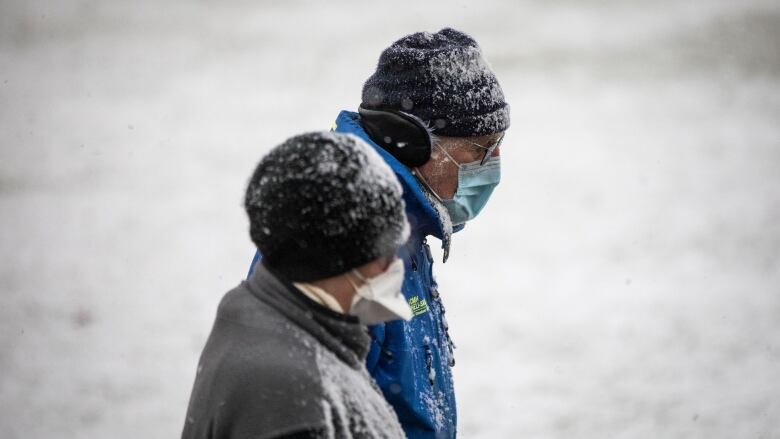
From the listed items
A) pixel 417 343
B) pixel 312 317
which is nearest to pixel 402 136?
pixel 417 343

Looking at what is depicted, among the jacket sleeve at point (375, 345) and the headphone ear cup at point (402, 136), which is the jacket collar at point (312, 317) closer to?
the jacket sleeve at point (375, 345)

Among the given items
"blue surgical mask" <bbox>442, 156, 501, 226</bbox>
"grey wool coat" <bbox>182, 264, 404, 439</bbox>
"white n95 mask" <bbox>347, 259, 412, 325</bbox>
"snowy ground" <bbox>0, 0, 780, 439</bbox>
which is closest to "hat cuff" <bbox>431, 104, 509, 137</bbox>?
"blue surgical mask" <bbox>442, 156, 501, 226</bbox>

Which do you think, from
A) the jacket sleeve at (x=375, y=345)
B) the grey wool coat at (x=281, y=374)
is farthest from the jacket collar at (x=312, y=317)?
the jacket sleeve at (x=375, y=345)

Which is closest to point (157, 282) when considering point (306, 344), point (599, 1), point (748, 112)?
point (306, 344)

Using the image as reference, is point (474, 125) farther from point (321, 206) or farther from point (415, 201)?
point (321, 206)

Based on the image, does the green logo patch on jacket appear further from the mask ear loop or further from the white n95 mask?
the white n95 mask

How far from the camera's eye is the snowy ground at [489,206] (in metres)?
4.59

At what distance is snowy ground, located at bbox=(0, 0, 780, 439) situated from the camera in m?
4.59

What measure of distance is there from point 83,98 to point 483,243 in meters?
4.02

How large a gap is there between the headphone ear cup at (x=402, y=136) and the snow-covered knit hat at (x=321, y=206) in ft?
2.57

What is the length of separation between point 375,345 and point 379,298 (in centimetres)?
53

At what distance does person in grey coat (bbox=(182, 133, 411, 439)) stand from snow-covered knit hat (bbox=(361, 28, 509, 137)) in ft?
2.83

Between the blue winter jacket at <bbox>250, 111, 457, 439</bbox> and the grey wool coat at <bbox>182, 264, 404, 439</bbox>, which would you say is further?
the blue winter jacket at <bbox>250, 111, 457, 439</bbox>

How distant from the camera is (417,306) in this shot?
2373 mm
